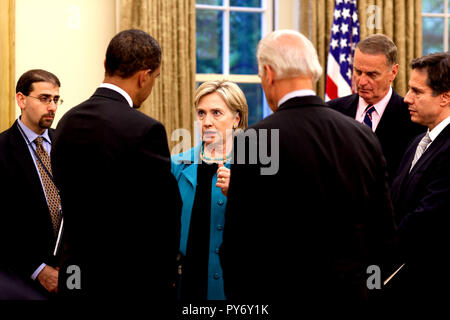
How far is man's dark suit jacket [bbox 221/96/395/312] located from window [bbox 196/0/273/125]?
397 cm

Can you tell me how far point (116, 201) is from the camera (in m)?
1.90

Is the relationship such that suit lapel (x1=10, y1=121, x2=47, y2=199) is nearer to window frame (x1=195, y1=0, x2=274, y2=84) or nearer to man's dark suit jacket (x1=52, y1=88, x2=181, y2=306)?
man's dark suit jacket (x1=52, y1=88, x2=181, y2=306)

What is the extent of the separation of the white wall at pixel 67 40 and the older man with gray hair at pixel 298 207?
3522mm

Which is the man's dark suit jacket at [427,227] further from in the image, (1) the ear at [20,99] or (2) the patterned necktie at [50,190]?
(1) the ear at [20,99]

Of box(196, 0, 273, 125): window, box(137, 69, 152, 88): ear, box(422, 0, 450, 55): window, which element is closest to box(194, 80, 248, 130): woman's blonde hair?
box(137, 69, 152, 88): ear

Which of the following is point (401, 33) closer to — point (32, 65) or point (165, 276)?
point (32, 65)

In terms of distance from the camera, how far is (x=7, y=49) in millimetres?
4586

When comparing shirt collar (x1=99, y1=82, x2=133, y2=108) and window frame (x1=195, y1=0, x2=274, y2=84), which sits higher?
window frame (x1=195, y1=0, x2=274, y2=84)

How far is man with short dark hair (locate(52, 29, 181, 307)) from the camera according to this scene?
6.22 ft

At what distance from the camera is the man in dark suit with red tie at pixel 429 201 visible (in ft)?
8.04

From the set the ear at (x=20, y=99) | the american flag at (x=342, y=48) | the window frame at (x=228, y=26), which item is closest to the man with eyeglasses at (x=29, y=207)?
the ear at (x=20, y=99)

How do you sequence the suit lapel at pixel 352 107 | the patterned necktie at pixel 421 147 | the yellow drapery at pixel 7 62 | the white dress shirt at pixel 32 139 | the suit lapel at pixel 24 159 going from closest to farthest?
the patterned necktie at pixel 421 147
the suit lapel at pixel 24 159
the white dress shirt at pixel 32 139
the suit lapel at pixel 352 107
the yellow drapery at pixel 7 62
